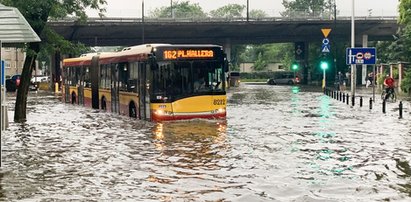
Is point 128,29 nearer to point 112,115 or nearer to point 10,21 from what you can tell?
point 112,115

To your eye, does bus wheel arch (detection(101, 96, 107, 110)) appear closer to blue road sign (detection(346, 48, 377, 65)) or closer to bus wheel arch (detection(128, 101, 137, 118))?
bus wheel arch (detection(128, 101, 137, 118))

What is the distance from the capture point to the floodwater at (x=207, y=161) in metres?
10.0

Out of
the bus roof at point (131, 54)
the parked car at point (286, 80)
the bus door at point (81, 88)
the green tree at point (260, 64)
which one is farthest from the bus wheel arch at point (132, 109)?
the green tree at point (260, 64)

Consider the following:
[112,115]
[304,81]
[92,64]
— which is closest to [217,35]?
[304,81]

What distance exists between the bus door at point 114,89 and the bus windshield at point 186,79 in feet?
17.0

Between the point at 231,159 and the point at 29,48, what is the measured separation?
41.2 feet

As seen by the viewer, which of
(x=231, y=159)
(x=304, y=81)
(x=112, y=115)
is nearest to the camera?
(x=231, y=159)

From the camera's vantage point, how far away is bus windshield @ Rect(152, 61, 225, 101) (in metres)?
22.3

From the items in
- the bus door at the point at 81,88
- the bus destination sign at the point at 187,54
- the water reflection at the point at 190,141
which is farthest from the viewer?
the bus door at the point at 81,88

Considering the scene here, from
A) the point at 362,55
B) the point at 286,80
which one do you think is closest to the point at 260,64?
the point at 286,80

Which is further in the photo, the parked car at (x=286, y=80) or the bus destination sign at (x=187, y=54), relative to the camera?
the parked car at (x=286, y=80)

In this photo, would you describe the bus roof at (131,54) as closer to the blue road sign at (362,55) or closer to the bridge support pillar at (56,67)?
the blue road sign at (362,55)

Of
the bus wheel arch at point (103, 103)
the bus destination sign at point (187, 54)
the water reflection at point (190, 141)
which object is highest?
the bus destination sign at point (187, 54)

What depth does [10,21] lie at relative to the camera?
39.7 feet
